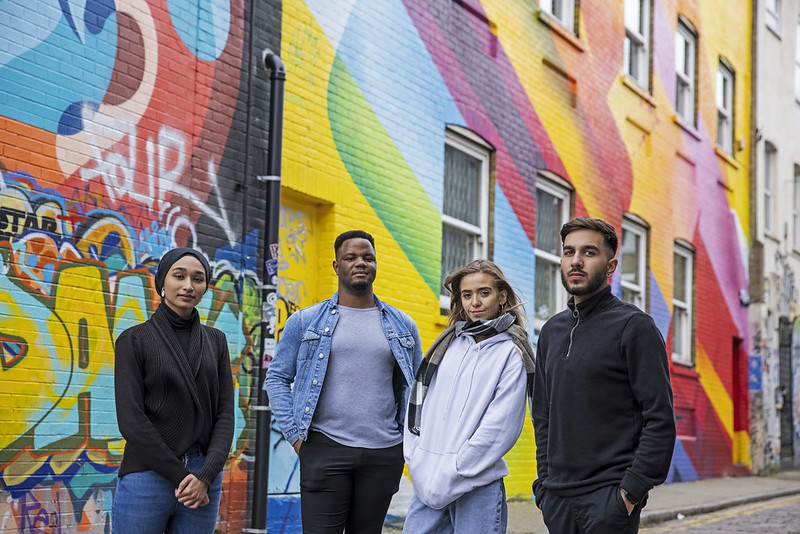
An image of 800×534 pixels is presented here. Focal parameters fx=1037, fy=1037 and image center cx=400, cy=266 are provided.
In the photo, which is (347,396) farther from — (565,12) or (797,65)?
(797,65)

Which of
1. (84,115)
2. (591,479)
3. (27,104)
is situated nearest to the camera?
(591,479)

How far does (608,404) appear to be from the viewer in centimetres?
402

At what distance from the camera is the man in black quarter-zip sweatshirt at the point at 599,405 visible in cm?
389

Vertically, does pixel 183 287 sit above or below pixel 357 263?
below

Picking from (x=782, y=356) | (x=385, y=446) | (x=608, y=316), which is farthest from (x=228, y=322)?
(x=782, y=356)

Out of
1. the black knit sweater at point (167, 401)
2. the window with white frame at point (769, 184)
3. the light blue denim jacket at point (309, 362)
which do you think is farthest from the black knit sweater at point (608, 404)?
the window with white frame at point (769, 184)

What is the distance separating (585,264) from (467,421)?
0.84m

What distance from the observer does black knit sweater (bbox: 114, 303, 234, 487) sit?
4074 millimetres

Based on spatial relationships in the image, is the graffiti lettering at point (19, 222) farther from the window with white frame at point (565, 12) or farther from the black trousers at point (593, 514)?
the window with white frame at point (565, 12)

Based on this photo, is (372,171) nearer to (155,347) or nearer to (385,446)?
(385,446)

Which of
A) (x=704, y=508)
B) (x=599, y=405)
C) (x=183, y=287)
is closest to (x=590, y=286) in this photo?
(x=599, y=405)

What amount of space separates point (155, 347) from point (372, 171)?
5935 mm

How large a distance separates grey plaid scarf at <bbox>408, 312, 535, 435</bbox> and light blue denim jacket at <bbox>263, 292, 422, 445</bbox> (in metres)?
0.41

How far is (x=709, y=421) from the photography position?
19141mm
